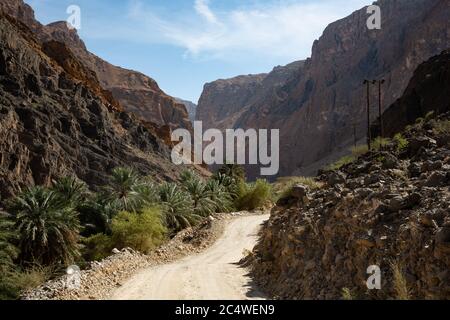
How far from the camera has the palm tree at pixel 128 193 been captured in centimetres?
3403

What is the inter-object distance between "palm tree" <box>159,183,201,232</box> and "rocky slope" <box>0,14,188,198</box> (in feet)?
89.8

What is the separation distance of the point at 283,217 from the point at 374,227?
23.9 feet

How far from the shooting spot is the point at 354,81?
504 ft

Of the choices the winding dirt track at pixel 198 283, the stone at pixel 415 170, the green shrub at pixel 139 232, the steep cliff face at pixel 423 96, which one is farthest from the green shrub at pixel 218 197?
the stone at pixel 415 170

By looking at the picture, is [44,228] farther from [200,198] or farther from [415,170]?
[415,170]

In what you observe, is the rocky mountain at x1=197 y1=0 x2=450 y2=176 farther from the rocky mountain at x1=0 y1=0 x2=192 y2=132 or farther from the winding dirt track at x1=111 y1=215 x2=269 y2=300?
the winding dirt track at x1=111 y1=215 x2=269 y2=300

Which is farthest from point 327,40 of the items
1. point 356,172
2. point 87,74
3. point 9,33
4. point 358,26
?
point 356,172

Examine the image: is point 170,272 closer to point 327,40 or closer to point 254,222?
point 254,222

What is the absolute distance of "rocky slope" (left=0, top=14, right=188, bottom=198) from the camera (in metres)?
61.8

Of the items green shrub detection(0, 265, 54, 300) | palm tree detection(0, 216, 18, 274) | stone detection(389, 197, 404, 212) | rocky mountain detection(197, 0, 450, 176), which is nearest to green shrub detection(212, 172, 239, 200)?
palm tree detection(0, 216, 18, 274)

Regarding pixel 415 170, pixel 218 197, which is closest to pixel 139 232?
pixel 218 197

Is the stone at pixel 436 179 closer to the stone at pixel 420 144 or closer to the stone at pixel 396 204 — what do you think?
the stone at pixel 396 204

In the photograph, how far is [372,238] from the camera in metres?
10.7

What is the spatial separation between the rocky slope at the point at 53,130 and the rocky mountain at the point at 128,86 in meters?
73.4
